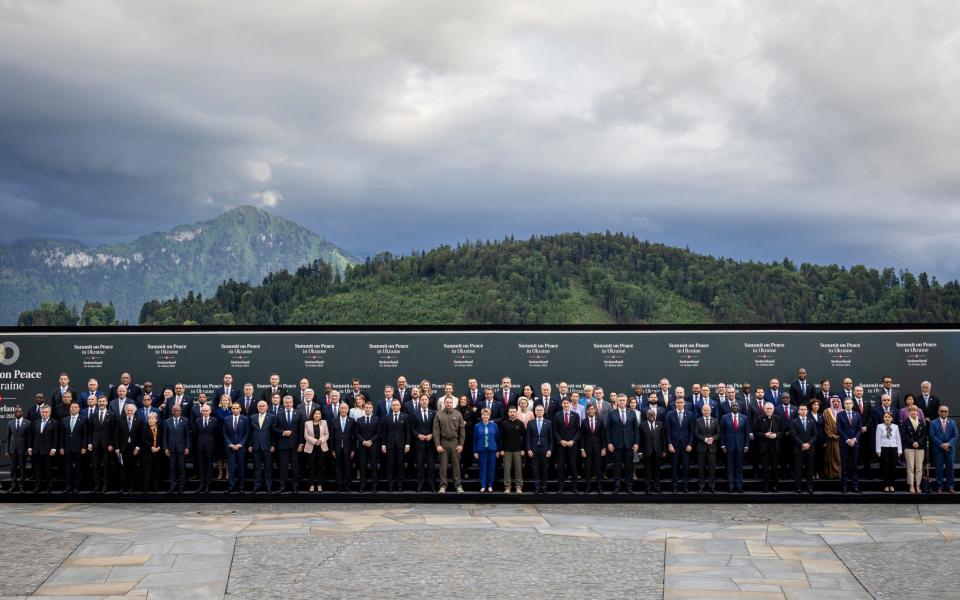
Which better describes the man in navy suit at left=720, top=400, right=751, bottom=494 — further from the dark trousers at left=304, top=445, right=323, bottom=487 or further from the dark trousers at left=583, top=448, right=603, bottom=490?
the dark trousers at left=304, top=445, right=323, bottom=487

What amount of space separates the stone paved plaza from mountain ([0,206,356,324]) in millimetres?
74655

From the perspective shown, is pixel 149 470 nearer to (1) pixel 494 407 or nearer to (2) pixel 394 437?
(2) pixel 394 437

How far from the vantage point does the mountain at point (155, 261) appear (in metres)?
109

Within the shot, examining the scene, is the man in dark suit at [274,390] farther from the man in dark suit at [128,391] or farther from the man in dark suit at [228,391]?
the man in dark suit at [128,391]

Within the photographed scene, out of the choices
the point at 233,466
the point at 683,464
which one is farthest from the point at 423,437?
the point at 683,464

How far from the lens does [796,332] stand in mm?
16281

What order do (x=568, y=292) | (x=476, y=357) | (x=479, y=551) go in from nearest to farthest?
1. (x=479, y=551)
2. (x=476, y=357)
3. (x=568, y=292)

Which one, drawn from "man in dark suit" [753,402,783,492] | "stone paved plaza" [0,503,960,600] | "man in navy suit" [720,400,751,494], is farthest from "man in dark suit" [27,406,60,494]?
"man in dark suit" [753,402,783,492]

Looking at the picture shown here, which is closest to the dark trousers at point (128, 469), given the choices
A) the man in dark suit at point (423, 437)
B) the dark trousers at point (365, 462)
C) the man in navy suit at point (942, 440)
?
the dark trousers at point (365, 462)

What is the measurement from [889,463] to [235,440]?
10566 mm

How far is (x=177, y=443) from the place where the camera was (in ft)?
47.2

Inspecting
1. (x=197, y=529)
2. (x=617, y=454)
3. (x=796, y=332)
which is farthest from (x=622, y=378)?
(x=197, y=529)

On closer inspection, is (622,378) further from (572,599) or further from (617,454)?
(572,599)

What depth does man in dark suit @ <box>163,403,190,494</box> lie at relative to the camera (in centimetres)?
1437
